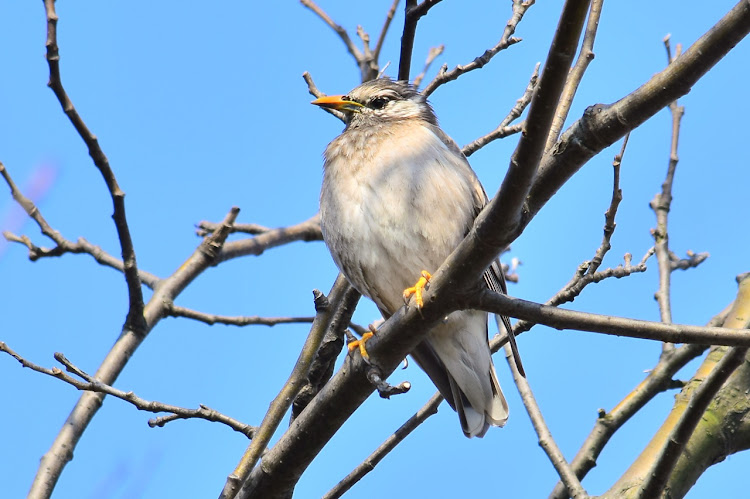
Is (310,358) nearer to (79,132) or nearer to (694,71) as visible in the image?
(79,132)

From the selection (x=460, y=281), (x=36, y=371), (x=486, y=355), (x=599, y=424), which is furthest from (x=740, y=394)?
(x=36, y=371)

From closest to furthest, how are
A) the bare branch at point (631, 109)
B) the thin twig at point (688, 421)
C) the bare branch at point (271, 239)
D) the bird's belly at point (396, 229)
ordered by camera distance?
the bare branch at point (631, 109) < the thin twig at point (688, 421) < the bird's belly at point (396, 229) < the bare branch at point (271, 239)

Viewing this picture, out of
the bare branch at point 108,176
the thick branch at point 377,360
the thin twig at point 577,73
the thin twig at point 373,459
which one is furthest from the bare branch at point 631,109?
the bare branch at point 108,176

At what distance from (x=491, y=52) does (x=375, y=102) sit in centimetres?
108

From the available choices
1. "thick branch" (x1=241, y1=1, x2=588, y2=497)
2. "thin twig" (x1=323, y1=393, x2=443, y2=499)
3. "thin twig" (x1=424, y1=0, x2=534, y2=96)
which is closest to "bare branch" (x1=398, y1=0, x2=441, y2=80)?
"thin twig" (x1=424, y1=0, x2=534, y2=96)

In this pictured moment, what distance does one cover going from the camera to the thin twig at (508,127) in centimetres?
500

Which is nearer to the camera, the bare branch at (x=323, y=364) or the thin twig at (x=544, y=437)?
the bare branch at (x=323, y=364)

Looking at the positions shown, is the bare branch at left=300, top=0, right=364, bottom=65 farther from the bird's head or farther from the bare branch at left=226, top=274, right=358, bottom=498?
the bare branch at left=226, top=274, right=358, bottom=498

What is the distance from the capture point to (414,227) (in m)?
4.55

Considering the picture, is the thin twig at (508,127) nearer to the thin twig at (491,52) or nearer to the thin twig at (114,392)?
the thin twig at (491,52)

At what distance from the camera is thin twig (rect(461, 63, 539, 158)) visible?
5.00 m

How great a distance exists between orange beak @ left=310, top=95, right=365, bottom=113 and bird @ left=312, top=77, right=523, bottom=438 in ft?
1.18

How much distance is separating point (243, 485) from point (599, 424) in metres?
2.20

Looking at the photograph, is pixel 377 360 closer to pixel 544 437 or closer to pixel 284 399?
pixel 284 399
